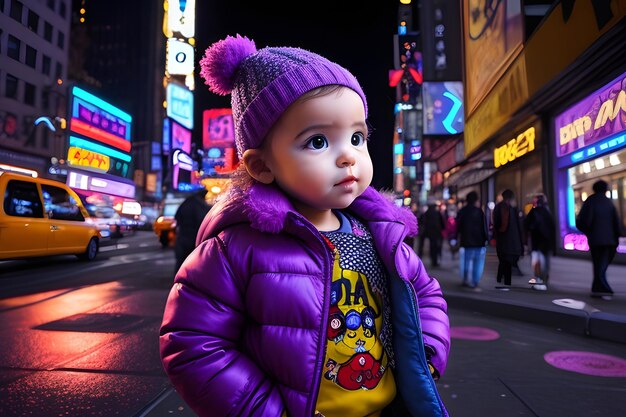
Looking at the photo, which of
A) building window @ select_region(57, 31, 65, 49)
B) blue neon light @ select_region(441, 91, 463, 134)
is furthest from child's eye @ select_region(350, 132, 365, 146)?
building window @ select_region(57, 31, 65, 49)

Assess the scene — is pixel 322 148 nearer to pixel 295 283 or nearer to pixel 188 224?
pixel 295 283

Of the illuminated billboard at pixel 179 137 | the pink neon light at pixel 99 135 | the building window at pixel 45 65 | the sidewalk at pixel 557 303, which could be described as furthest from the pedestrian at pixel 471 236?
the illuminated billboard at pixel 179 137

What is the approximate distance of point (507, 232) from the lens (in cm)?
675

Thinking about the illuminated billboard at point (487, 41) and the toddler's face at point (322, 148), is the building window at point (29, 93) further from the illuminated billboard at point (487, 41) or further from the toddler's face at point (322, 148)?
the toddler's face at point (322, 148)

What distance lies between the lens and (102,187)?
43500 millimetres

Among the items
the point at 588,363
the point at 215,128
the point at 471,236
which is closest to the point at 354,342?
the point at 588,363

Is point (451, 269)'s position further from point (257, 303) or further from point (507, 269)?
point (257, 303)

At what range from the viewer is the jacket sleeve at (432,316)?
4.46ft

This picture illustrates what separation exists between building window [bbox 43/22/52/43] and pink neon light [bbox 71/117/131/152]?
8.51 meters

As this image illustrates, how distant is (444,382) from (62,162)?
4355 cm

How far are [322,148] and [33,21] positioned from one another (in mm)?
44671

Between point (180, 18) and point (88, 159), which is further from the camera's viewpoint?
point (180, 18)

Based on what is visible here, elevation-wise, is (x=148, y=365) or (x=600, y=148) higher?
(x=600, y=148)

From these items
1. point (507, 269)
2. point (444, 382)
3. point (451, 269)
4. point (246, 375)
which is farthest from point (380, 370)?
point (451, 269)
